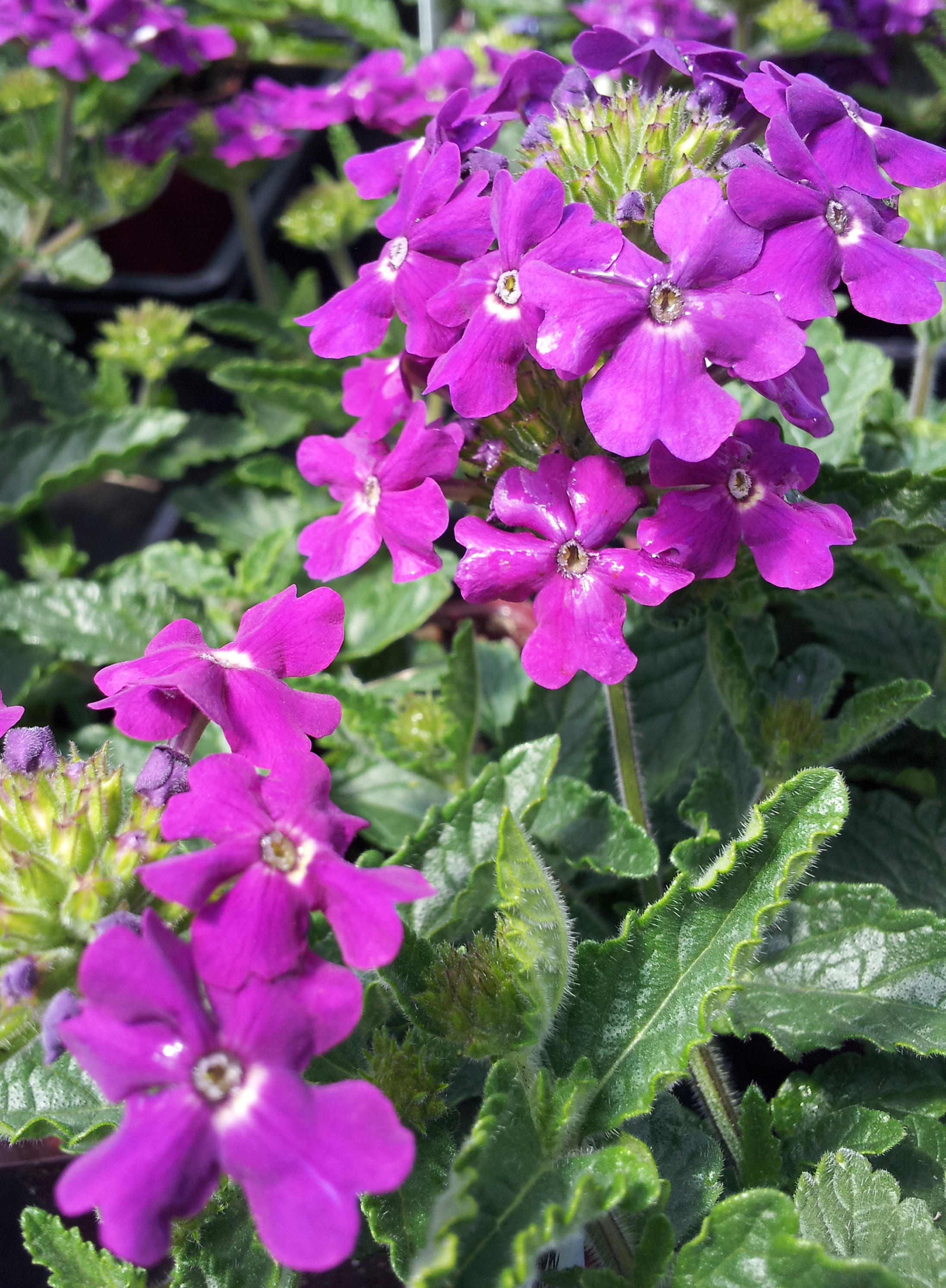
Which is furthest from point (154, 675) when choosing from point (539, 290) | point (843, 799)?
point (843, 799)

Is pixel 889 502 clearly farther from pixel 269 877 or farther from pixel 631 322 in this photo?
pixel 269 877

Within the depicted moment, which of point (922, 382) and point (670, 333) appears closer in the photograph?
point (670, 333)

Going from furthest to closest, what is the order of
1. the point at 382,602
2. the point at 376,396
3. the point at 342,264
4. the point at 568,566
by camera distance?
the point at 342,264 → the point at 382,602 → the point at 376,396 → the point at 568,566

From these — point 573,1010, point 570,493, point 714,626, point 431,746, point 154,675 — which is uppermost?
point 570,493

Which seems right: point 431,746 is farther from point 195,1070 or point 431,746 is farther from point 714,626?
point 195,1070

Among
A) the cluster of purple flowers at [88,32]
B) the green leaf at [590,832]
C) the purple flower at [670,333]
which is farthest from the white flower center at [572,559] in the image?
the cluster of purple flowers at [88,32]

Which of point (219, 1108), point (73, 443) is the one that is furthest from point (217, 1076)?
point (73, 443)

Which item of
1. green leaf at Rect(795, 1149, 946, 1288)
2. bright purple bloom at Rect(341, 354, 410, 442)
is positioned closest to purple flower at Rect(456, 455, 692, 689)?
bright purple bloom at Rect(341, 354, 410, 442)
